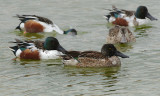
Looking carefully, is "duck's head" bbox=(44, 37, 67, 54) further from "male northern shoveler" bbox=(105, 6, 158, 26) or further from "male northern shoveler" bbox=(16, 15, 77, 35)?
"male northern shoveler" bbox=(105, 6, 158, 26)

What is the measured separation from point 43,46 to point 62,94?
4.09m

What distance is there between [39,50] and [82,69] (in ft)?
5.95

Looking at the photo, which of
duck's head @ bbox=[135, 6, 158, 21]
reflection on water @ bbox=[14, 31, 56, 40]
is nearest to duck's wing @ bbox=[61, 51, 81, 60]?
reflection on water @ bbox=[14, 31, 56, 40]

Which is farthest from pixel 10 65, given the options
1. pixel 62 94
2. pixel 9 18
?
pixel 9 18

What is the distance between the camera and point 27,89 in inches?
438

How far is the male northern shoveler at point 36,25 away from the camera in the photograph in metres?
18.2

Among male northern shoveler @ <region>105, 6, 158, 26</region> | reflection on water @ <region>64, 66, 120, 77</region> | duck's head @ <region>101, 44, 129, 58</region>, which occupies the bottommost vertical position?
reflection on water @ <region>64, 66, 120, 77</region>

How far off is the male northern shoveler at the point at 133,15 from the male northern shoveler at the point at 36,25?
2729mm

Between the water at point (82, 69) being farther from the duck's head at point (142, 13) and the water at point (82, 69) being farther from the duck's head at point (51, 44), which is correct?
the duck's head at point (51, 44)

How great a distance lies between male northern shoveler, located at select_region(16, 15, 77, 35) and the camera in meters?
18.2

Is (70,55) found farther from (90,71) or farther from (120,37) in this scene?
(120,37)

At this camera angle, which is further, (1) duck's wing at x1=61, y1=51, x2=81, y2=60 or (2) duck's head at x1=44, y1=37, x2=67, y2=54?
(2) duck's head at x1=44, y1=37, x2=67, y2=54

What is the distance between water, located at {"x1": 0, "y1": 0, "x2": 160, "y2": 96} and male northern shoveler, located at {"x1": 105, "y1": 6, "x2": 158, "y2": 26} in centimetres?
32

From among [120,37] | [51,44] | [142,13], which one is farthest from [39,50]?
[142,13]
